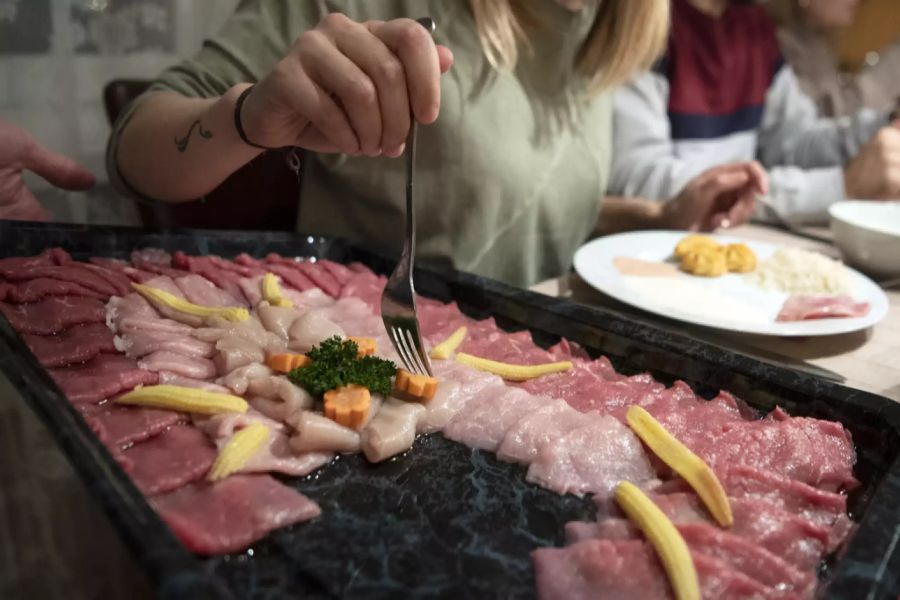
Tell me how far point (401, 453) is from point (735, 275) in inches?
46.4

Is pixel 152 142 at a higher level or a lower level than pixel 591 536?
higher

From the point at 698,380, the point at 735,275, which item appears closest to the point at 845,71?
the point at 735,275

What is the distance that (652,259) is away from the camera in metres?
2.01

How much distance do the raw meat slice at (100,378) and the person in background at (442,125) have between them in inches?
18.9

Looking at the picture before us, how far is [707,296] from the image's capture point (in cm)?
175

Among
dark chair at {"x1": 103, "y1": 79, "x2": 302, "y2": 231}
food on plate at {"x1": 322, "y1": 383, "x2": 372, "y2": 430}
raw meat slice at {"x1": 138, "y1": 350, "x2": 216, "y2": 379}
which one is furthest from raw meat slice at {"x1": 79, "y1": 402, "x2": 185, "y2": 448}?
dark chair at {"x1": 103, "y1": 79, "x2": 302, "y2": 231}

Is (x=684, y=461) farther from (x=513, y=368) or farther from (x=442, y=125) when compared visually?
(x=442, y=125)

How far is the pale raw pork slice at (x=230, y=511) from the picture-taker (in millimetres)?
858

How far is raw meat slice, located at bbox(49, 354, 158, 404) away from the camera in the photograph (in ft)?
3.55

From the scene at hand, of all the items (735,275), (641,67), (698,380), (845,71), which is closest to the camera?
(698,380)

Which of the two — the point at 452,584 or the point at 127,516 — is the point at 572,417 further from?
the point at 127,516

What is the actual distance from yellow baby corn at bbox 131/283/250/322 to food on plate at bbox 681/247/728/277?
1.12 m

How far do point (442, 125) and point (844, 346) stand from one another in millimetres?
1091

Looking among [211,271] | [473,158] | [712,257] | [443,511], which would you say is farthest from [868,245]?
[211,271]
